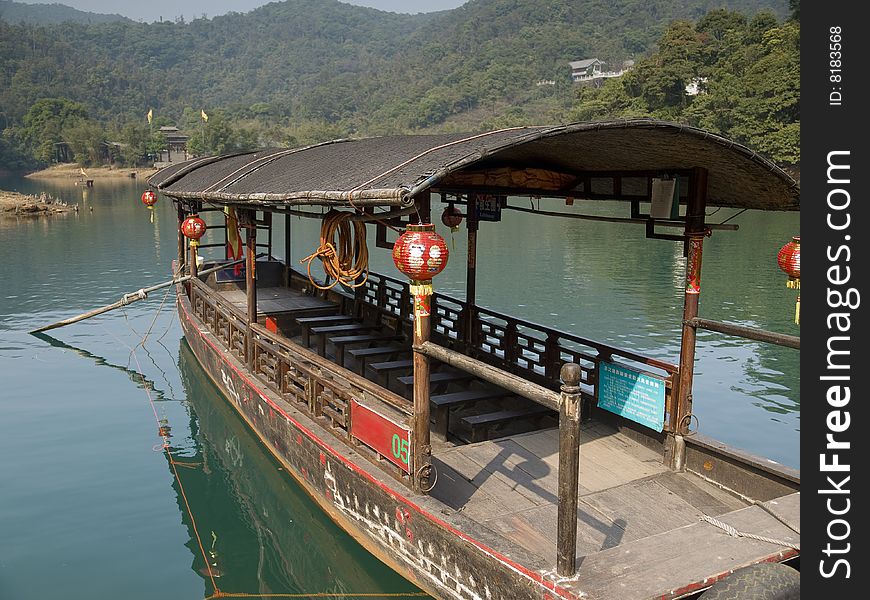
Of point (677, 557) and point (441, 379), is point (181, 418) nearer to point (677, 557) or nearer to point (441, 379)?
point (441, 379)

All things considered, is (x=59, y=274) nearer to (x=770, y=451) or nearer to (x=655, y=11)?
(x=770, y=451)

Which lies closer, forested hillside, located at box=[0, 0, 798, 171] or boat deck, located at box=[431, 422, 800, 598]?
boat deck, located at box=[431, 422, 800, 598]

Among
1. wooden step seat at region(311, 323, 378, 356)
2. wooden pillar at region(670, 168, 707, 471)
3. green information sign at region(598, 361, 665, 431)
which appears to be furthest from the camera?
wooden step seat at region(311, 323, 378, 356)

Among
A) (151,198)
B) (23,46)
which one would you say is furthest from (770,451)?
(23,46)

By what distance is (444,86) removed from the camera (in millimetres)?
126375

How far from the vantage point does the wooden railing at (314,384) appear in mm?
5246

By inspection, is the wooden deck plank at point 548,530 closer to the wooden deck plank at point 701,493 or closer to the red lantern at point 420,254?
the wooden deck plank at point 701,493

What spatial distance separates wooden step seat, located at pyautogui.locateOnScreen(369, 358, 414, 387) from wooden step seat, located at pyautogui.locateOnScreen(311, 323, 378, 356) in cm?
127

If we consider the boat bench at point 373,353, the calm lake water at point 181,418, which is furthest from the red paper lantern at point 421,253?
the boat bench at point 373,353

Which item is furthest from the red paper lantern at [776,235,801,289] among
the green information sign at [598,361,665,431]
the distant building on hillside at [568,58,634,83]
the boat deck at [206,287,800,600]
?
the distant building on hillside at [568,58,634,83]

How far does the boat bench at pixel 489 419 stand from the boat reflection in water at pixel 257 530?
143cm

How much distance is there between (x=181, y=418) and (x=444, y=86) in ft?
404

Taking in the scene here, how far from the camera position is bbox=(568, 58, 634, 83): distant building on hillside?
385 feet

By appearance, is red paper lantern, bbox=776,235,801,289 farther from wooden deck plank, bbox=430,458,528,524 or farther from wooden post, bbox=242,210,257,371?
wooden post, bbox=242,210,257,371
